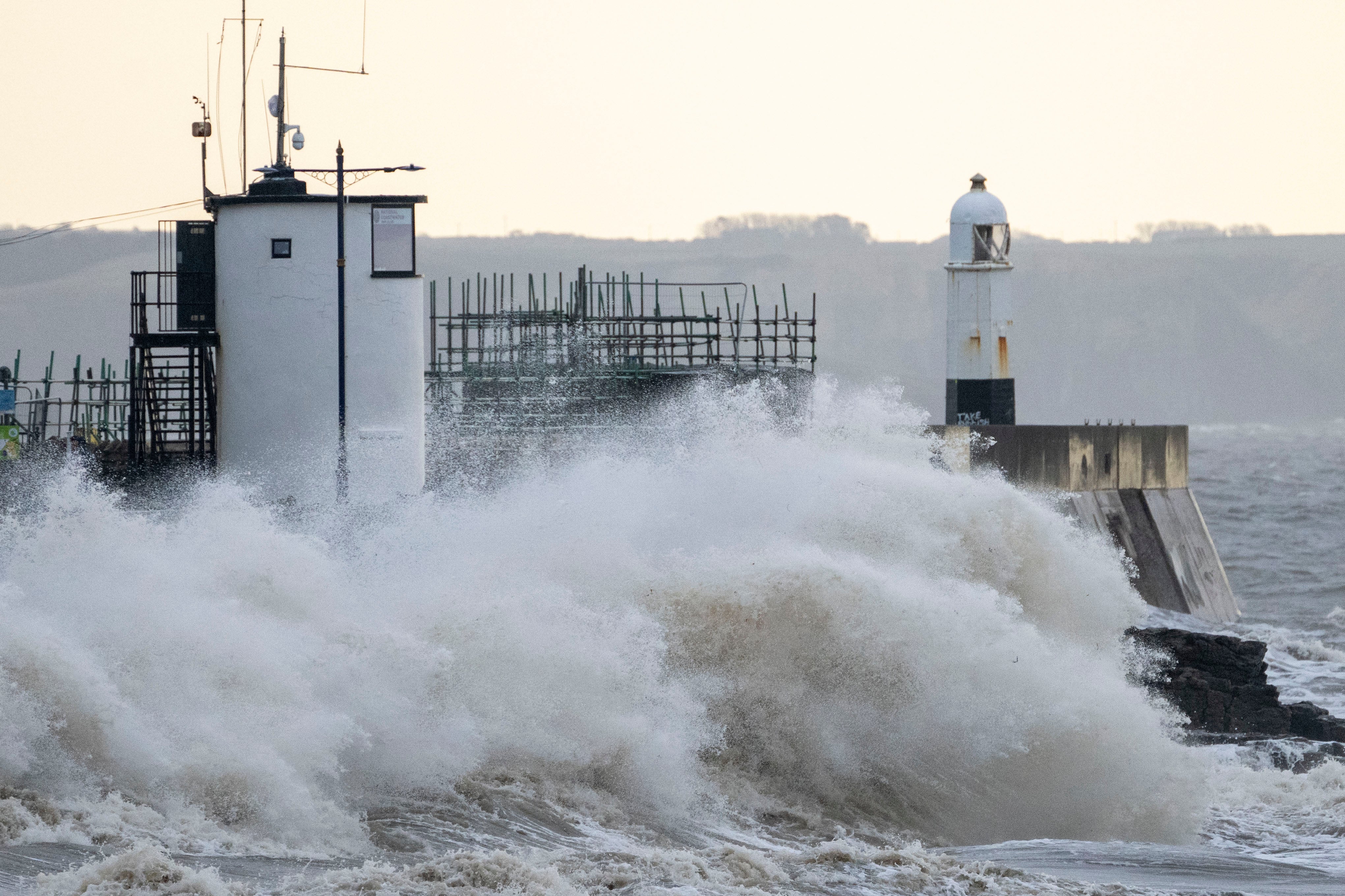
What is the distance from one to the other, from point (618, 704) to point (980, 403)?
69.6 feet

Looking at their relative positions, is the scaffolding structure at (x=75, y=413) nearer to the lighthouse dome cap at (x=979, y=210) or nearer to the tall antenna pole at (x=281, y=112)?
the tall antenna pole at (x=281, y=112)

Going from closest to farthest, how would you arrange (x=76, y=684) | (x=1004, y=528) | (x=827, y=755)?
(x=76, y=684)
(x=827, y=755)
(x=1004, y=528)

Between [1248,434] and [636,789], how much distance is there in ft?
630

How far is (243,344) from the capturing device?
1594 cm

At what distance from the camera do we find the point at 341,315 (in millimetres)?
15398

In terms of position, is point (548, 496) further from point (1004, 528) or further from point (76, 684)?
point (76, 684)

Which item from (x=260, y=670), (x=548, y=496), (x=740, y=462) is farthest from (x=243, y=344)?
(x=260, y=670)

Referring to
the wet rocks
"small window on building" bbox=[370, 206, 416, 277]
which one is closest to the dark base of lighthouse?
the wet rocks

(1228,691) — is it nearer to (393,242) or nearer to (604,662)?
(604,662)

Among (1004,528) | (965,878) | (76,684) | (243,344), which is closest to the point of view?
(76,684)

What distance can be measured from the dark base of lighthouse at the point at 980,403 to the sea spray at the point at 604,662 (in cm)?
1507

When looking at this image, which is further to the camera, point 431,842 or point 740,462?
point 740,462

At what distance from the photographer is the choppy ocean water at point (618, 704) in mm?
8062

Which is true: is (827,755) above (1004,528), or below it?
below
